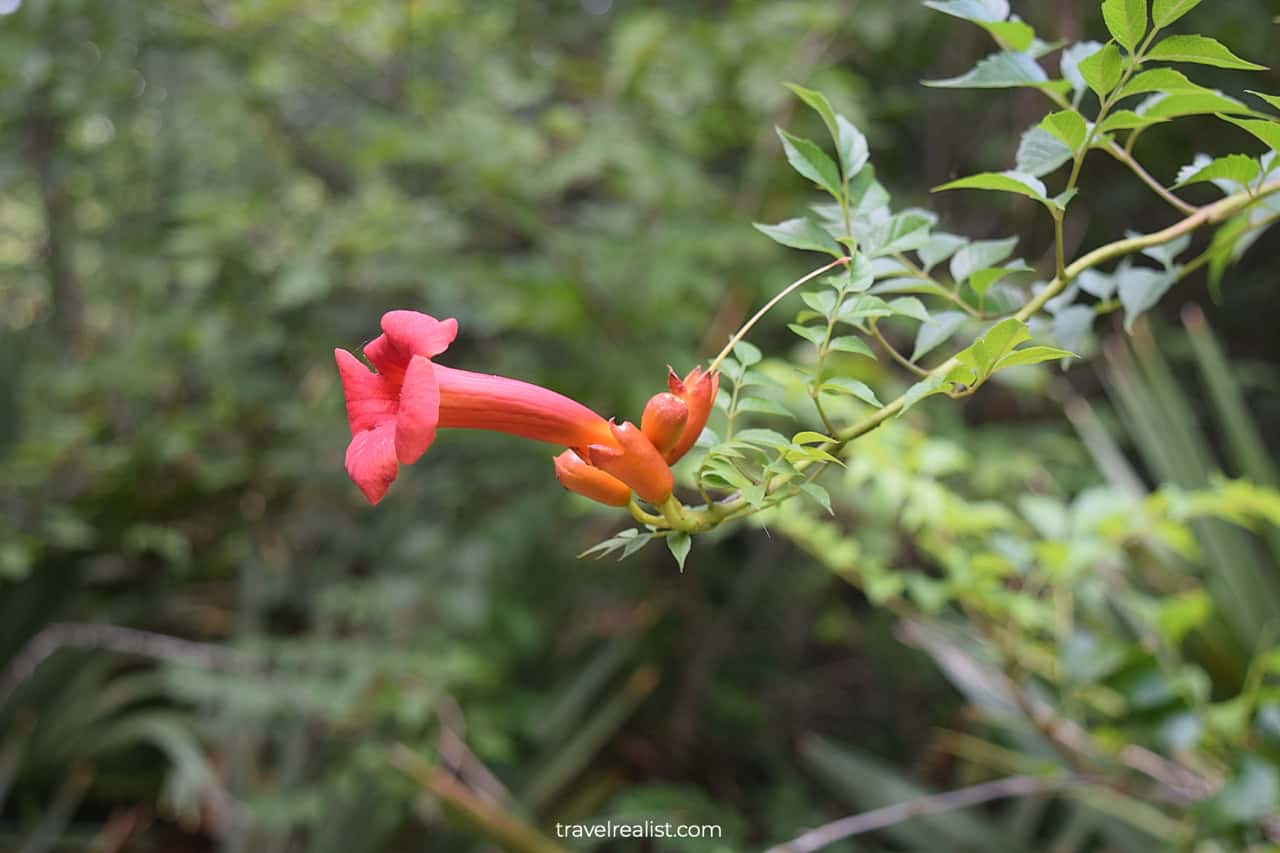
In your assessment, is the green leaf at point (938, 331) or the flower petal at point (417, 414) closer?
the flower petal at point (417, 414)

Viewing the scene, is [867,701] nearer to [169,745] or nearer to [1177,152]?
[1177,152]

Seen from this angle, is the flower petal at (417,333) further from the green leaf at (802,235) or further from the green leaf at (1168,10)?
the green leaf at (1168,10)

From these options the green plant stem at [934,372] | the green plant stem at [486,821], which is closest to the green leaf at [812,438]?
the green plant stem at [934,372]

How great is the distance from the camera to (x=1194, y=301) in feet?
6.30

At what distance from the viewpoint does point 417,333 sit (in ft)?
1.12

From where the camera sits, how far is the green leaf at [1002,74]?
15.2 inches

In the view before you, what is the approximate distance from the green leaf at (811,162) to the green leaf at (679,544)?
0.16m

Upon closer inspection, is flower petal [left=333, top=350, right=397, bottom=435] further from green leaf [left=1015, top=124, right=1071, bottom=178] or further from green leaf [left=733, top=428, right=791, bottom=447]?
green leaf [left=1015, top=124, right=1071, bottom=178]

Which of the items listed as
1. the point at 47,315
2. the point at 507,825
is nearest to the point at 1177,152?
the point at 507,825

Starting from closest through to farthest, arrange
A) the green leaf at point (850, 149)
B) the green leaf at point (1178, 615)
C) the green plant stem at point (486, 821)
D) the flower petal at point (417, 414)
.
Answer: the flower petal at point (417, 414) → the green leaf at point (850, 149) → the green leaf at point (1178, 615) → the green plant stem at point (486, 821)

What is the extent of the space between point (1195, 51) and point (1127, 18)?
3cm

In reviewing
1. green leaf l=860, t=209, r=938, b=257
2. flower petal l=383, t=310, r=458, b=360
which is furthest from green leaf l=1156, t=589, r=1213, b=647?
flower petal l=383, t=310, r=458, b=360

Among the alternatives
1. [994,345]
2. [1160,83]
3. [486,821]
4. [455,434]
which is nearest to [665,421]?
[994,345]

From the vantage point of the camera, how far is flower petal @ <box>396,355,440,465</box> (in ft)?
0.98
